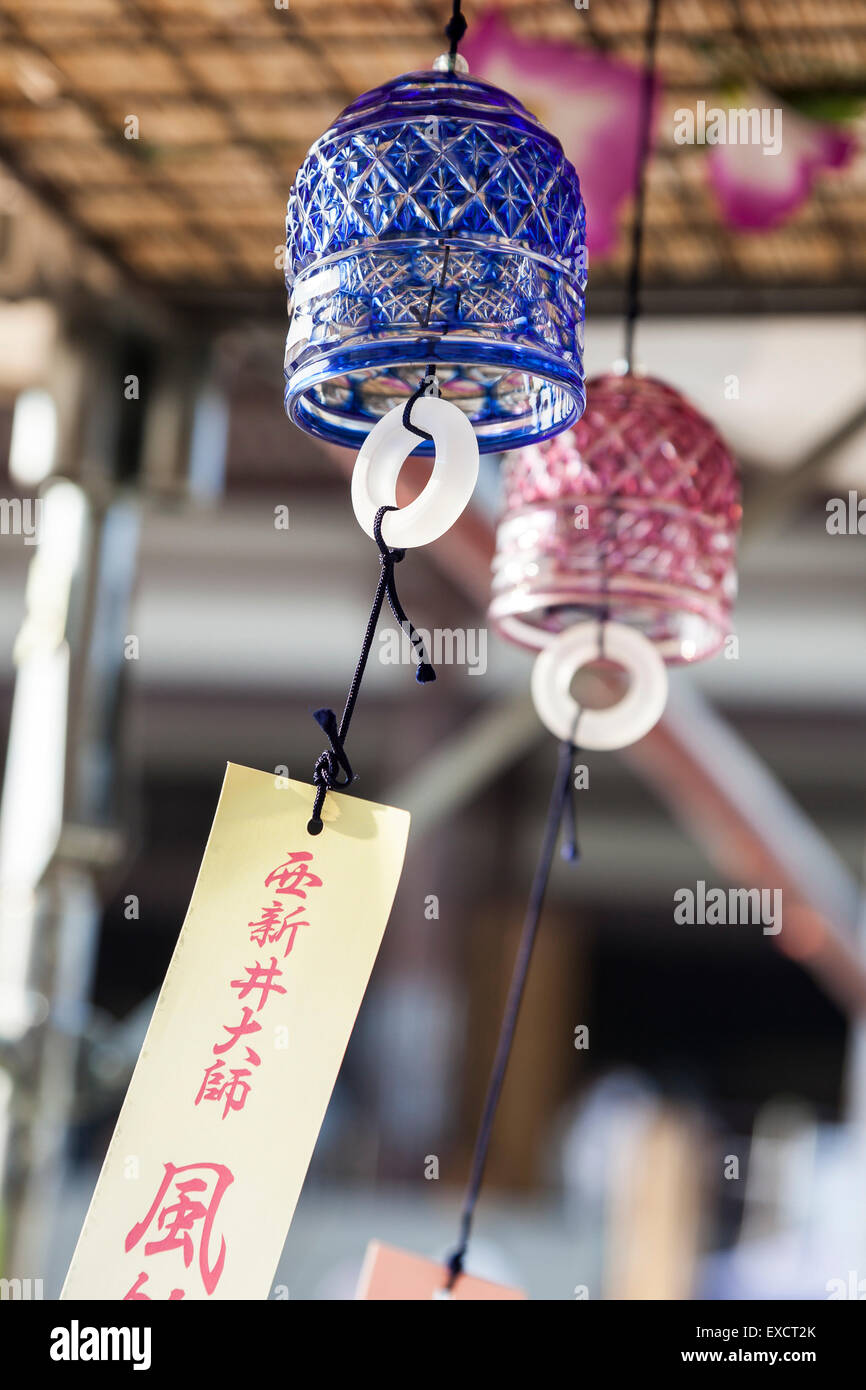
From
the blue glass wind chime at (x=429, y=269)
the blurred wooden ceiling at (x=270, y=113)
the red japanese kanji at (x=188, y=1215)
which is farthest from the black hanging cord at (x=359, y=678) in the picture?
the blurred wooden ceiling at (x=270, y=113)

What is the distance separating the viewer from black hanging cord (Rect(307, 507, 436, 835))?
0.38m

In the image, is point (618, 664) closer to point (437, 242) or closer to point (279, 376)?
point (437, 242)

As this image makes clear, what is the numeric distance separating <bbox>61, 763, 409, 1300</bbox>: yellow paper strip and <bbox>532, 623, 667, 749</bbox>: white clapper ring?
0.45 ft

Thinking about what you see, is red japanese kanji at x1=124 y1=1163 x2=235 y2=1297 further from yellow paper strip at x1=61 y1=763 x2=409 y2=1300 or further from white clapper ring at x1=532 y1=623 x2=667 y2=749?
white clapper ring at x1=532 y1=623 x2=667 y2=749

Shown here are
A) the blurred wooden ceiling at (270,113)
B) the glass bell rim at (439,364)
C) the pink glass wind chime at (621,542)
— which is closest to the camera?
the glass bell rim at (439,364)

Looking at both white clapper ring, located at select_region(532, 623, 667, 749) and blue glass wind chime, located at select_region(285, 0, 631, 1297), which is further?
white clapper ring, located at select_region(532, 623, 667, 749)

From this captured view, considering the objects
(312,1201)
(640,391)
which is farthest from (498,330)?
(312,1201)

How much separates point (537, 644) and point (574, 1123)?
3815 mm

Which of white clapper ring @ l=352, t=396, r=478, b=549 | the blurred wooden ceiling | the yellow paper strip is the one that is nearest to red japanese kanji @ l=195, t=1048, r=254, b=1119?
the yellow paper strip

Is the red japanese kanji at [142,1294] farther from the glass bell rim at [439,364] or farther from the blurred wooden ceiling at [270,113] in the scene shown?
the blurred wooden ceiling at [270,113]

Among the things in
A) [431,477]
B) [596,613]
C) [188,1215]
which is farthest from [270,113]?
[188,1215]

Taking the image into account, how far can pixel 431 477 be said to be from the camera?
A: 0.39m

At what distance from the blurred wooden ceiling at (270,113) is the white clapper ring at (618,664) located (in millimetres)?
359

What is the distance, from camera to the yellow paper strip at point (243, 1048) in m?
0.41
